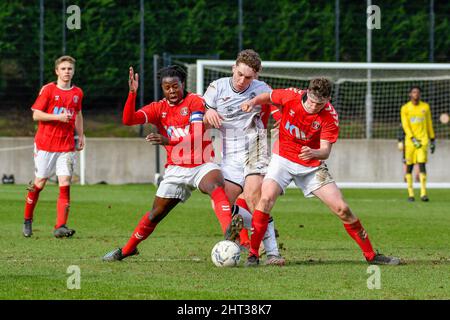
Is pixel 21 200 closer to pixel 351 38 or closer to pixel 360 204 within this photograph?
pixel 360 204

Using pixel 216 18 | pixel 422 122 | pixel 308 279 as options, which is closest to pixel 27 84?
pixel 216 18

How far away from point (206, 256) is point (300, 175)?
154 cm

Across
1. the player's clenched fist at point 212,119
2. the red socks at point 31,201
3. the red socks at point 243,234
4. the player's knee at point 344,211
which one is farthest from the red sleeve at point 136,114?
the red socks at point 31,201

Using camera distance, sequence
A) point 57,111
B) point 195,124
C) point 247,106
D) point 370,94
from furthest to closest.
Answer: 1. point 370,94
2. point 57,111
3. point 195,124
4. point 247,106

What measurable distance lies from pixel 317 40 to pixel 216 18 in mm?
2833

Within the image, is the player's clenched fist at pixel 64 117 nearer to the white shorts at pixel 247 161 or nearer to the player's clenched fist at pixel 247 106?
the white shorts at pixel 247 161

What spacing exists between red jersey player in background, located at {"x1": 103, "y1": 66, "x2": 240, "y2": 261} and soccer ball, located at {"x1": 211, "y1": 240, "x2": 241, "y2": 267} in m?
0.43

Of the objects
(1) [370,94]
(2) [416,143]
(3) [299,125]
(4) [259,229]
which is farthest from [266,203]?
(1) [370,94]

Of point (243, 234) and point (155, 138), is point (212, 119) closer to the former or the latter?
point (155, 138)

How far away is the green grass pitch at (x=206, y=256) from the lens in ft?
27.7

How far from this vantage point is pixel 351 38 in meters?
30.0

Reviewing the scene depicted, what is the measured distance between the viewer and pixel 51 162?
13891mm

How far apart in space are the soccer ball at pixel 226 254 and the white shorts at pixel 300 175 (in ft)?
2.61

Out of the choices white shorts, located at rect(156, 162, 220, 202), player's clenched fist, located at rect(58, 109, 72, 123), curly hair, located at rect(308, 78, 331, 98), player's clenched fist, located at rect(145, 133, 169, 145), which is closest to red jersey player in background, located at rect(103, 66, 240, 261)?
white shorts, located at rect(156, 162, 220, 202)
